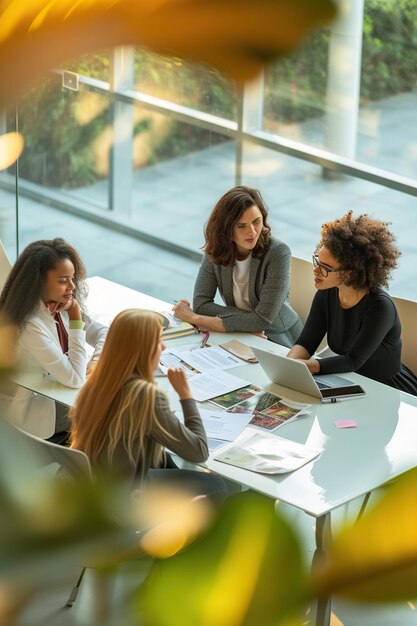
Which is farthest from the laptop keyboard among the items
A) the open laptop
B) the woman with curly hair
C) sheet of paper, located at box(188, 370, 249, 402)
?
sheet of paper, located at box(188, 370, 249, 402)

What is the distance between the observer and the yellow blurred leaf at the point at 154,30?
168 mm

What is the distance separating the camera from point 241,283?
3916mm

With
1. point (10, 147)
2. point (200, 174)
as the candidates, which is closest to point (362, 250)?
point (200, 174)

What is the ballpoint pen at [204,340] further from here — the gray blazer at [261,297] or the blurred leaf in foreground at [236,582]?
the blurred leaf in foreground at [236,582]

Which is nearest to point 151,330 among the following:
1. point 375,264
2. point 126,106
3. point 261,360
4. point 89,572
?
point 261,360

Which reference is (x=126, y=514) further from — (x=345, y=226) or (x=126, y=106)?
(x=126, y=106)

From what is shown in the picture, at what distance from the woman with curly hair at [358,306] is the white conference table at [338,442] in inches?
4.8

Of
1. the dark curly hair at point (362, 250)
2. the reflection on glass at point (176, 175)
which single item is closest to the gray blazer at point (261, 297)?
the dark curly hair at point (362, 250)

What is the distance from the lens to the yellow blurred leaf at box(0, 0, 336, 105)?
17cm

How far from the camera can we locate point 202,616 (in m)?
0.19

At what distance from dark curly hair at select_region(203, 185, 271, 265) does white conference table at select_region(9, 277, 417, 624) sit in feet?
1.59

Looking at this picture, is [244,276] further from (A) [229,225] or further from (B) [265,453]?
(B) [265,453]

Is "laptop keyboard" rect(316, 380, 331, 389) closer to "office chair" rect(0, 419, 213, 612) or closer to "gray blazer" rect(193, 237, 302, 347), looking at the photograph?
"gray blazer" rect(193, 237, 302, 347)

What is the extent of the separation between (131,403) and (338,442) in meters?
0.71
